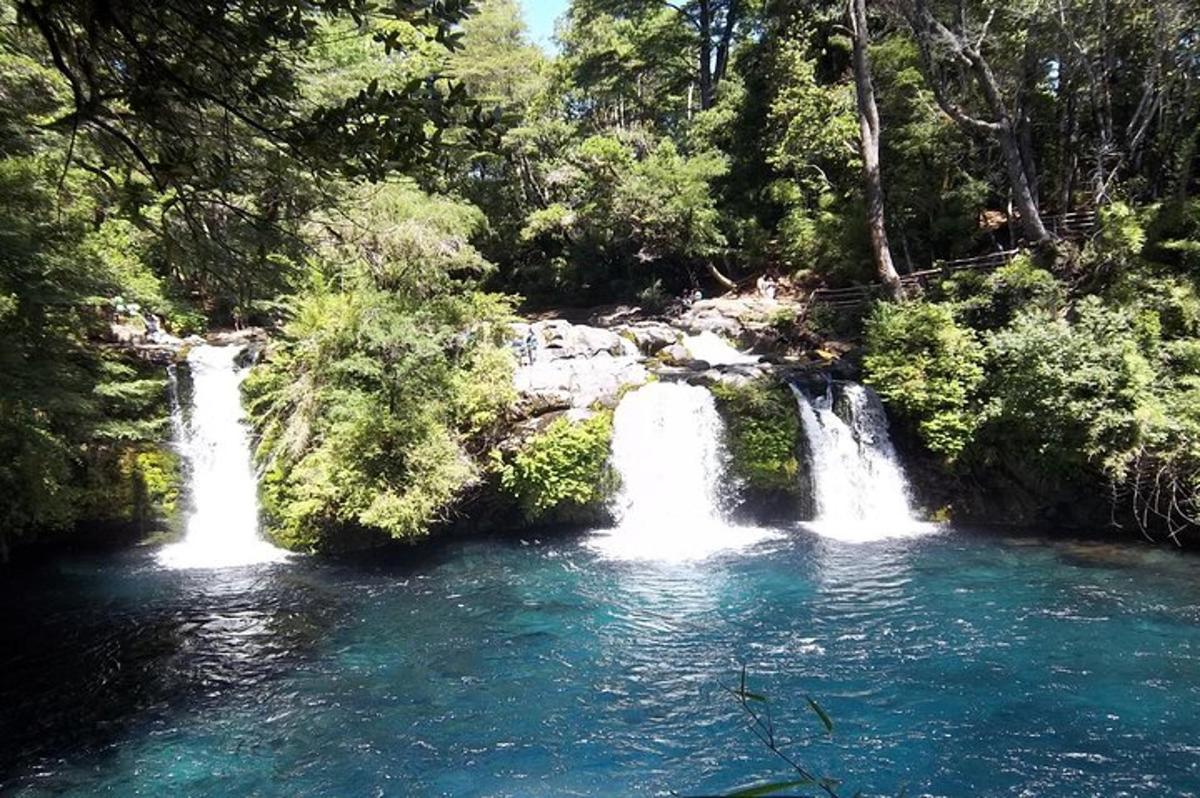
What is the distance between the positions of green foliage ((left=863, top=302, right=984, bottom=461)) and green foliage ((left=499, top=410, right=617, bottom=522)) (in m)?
5.85

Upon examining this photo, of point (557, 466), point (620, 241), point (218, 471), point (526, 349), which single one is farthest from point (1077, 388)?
point (218, 471)

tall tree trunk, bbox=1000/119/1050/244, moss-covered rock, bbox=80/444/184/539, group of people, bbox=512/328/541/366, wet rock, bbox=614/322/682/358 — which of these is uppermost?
tall tree trunk, bbox=1000/119/1050/244

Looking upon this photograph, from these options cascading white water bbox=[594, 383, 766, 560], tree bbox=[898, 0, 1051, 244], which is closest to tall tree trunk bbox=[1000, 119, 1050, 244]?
tree bbox=[898, 0, 1051, 244]

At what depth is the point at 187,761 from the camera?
674 centimetres

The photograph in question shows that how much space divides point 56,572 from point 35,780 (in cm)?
729

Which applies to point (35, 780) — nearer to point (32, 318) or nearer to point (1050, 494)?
point (32, 318)

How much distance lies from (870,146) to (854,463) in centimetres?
819

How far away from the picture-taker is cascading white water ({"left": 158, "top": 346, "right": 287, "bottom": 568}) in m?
13.5

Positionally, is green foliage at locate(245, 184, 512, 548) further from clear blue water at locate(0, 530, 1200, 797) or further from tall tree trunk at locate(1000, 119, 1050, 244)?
tall tree trunk at locate(1000, 119, 1050, 244)

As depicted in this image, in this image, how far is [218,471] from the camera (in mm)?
14625

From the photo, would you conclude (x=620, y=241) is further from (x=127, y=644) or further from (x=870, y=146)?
(x=127, y=644)

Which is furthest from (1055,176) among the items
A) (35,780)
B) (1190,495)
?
(35,780)

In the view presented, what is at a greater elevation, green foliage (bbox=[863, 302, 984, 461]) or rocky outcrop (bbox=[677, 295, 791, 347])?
rocky outcrop (bbox=[677, 295, 791, 347])

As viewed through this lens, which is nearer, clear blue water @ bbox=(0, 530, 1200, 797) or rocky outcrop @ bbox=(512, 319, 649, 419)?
clear blue water @ bbox=(0, 530, 1200, 797)
